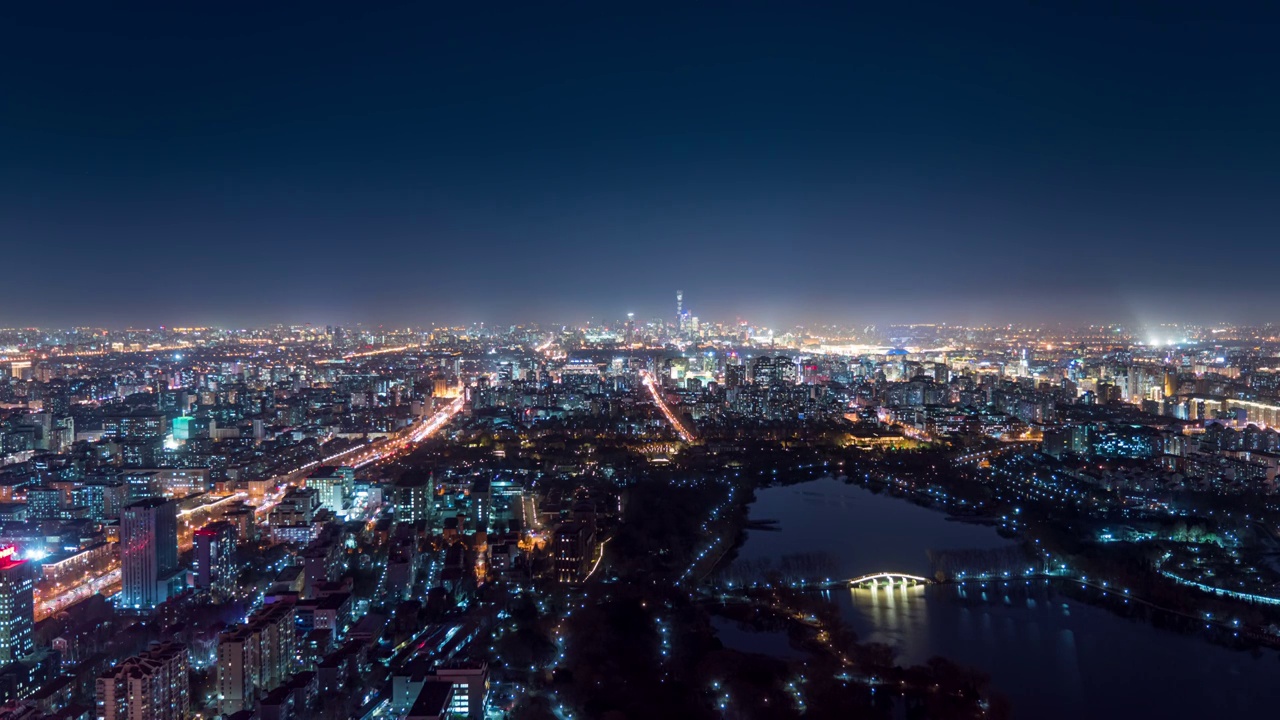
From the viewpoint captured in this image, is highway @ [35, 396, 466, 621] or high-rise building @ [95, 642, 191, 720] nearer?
high-rise building @ [95, 642, 191, 720]

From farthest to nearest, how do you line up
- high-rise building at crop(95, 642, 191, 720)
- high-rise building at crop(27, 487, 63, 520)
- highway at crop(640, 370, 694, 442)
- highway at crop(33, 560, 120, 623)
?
highway at crop(640, 370, 694, 442) → high-rise building at crop(27, 487, 63, 520) → highway at crop(33, 560, 120, 623) → high-rise building at crop(95, 642, 191, 720)

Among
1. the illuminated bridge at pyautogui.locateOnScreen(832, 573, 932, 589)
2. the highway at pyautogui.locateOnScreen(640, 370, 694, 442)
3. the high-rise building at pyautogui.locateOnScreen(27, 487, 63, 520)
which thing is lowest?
the illuminated bridge at pyautogui.locateOnScreen(832, 573, 932, 589)

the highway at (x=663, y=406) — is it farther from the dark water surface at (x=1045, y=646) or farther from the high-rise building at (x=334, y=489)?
the dark water surface at (x=1045, y=646)

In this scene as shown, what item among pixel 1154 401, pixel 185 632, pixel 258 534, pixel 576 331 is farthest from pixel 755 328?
pixel 185 632

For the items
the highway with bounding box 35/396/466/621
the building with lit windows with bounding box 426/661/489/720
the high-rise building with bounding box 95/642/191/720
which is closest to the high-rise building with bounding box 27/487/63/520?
the highway with bounding box 35/396/466/621

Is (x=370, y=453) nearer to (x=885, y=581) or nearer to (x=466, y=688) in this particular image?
(x=885, y=581)

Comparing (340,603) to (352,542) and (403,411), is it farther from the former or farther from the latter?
(403,411)

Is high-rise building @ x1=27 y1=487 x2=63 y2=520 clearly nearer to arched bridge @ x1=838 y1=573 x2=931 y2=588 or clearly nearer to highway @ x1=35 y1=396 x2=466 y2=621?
highway @ x1=35 y1=396 x2=466 y2=621

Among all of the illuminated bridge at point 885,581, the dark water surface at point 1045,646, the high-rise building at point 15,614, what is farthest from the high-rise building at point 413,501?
the illuminated bridge at point 885,581
